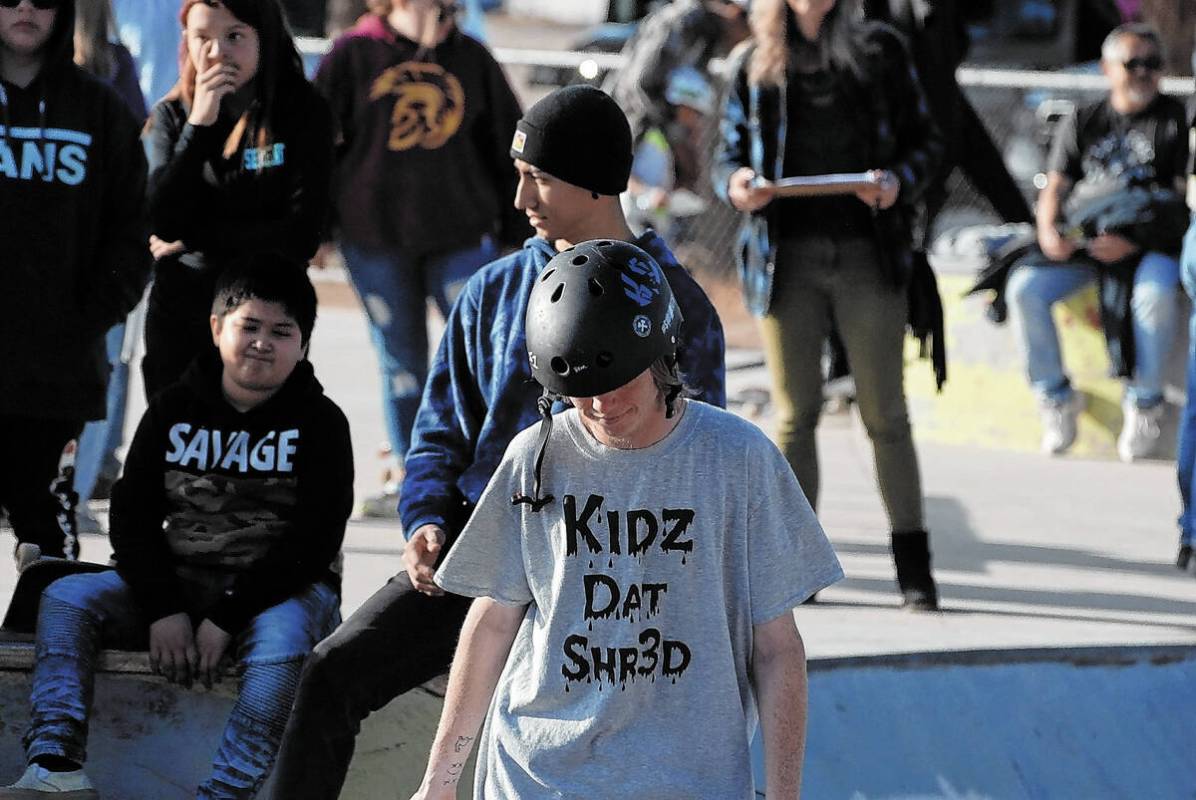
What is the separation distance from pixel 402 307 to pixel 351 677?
334cm

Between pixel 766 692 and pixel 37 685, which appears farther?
pixel 37 685

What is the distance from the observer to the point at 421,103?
694 centimetres

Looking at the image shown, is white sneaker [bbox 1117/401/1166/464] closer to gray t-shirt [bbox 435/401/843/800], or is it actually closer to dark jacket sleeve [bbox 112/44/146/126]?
dark jacket sleeve [bbox 112/44/146/126]

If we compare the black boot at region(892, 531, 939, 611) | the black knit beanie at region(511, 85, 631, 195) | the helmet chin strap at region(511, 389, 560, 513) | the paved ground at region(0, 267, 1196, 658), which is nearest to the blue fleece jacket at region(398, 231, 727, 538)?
the black knit beanie at region(511, 85, 631, 195)

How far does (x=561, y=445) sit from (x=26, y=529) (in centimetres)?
270

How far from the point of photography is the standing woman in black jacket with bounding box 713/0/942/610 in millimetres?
5953

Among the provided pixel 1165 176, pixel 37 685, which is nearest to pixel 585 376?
pixel 37 685

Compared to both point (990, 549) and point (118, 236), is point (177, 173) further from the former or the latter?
point (990, 549)

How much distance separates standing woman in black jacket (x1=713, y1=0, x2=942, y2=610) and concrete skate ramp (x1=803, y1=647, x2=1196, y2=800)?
4.13 feet

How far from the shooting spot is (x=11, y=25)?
5117mm

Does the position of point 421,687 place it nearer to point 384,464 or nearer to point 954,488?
point 384,464

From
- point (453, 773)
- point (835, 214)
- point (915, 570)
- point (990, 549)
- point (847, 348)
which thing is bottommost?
point (990, 549)

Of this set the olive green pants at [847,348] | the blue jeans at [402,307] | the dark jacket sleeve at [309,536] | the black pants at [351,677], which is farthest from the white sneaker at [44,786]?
the blue jeans at [402,307]

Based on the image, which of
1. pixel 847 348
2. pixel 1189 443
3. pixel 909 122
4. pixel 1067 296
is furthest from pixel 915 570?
pixel 1067 296
